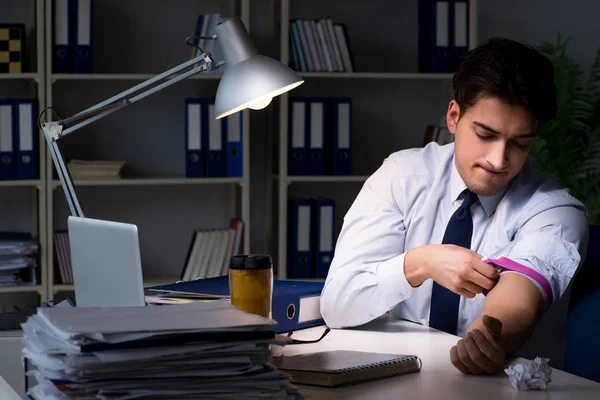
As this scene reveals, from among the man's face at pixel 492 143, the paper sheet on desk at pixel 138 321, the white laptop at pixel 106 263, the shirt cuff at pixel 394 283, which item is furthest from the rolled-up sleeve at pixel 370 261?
the paper sheet on desk at pixel 138 321

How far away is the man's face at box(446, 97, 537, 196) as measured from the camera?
5.76 feet

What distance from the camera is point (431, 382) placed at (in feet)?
4.42

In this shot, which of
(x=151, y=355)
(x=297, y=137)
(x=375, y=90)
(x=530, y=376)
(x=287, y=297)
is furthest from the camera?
(x=375, y=90)

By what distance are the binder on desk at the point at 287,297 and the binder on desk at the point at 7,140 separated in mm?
1829

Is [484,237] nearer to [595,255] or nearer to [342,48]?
[595,255]

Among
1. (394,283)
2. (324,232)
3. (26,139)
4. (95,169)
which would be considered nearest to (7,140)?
(26,139)

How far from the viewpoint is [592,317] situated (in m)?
1.73

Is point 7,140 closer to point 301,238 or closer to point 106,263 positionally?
point 301,238

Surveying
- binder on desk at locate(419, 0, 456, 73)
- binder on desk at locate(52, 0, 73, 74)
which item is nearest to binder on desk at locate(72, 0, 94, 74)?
binder on desk at locate(52, 0, 73, 74)

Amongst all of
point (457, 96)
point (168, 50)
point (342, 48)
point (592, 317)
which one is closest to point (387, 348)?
point (592, 317)

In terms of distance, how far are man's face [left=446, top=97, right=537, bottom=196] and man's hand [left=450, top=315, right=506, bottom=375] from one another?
18.6 inches

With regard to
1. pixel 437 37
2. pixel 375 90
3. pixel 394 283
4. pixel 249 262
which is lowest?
pixel 394 283

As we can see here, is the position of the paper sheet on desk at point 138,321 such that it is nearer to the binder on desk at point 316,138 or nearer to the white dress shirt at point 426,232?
the white dress shirt at point 426,232

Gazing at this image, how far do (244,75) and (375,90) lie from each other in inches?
96.1
